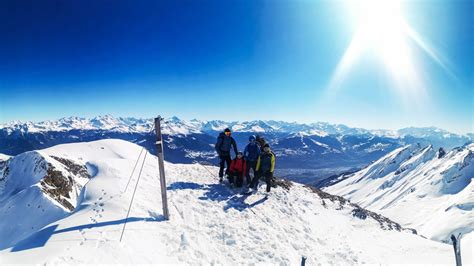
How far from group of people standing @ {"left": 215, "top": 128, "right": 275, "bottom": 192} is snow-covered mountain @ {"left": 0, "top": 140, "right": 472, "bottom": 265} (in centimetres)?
113

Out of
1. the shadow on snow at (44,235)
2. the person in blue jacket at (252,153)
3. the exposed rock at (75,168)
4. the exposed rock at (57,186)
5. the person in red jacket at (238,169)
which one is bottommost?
the exposed rock at (57,186)

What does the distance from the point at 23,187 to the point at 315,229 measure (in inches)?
948

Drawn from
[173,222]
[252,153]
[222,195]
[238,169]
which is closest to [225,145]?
[238,169]

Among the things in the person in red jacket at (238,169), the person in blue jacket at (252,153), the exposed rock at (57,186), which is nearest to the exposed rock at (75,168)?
the exposed rock at (57,186)

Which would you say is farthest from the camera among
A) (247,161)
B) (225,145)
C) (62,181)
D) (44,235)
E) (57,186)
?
(62,181)

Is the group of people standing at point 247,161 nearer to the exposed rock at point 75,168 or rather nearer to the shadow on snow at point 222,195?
the shadow on snow at point 222,195

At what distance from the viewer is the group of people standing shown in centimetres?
2011

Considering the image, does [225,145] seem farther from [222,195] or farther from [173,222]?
[173,222]

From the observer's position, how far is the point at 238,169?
68.0 ft

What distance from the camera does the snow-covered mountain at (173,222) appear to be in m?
11.3

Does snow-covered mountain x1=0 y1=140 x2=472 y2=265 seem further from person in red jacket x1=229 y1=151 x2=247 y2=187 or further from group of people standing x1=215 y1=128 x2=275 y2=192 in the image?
group of people standing x1=215 y1=128 x2=275 y2=192

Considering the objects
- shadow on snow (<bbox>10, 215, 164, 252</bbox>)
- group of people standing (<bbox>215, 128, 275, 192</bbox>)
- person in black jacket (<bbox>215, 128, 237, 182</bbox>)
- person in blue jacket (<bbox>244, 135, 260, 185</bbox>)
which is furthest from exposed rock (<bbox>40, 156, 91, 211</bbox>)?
person in blue jacket (<bbox>244, 135, 260, 185</bbox>)

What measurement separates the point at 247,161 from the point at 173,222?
7456 mm

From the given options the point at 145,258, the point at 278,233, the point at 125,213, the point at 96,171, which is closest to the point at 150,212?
the point at 125,213
